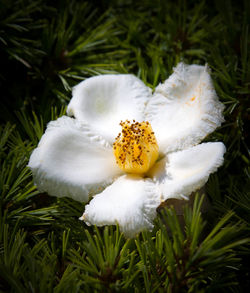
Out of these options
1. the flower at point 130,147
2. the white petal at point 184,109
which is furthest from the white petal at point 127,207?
the white petal at point 184,109

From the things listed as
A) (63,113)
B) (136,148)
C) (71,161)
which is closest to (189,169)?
(136,148)

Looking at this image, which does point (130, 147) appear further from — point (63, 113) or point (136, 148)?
point (63, 113)

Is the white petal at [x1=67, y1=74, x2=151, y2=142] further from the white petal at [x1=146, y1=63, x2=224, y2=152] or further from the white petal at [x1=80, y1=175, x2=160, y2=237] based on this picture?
the white petal at [x1=80, y1=175, x2=160, y2=237]

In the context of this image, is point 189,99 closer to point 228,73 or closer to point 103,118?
point 228,73

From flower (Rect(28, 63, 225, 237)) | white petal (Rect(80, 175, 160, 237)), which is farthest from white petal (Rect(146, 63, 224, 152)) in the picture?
white petal (Rect(80, 175, 160, 237))

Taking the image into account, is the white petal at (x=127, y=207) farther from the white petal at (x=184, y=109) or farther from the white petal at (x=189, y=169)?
the white petal at (x=184, y=109)

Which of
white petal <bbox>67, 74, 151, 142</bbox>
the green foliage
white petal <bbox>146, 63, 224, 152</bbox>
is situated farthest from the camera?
white petal <bbox>67, 74, 151, 142</bbox>
